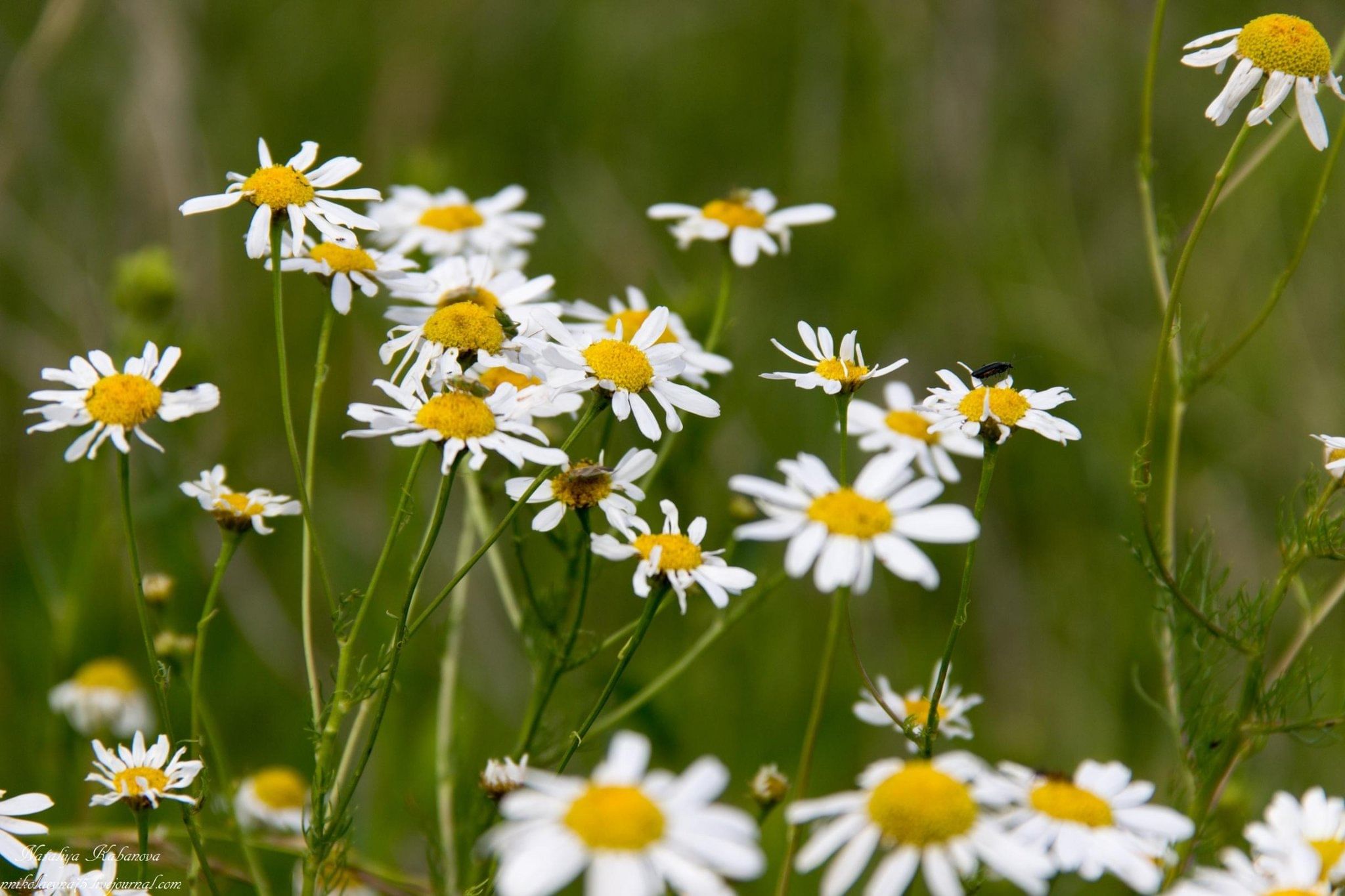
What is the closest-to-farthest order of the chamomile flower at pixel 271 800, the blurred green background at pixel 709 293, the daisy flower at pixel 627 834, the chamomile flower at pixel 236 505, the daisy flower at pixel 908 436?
the daisy flower at pixel 627 834
the chamomile flower at pixel 236 505
the daisy flower at pixel 908 436
the chamomile flower at pixel 271 800
the blurred green background at pixel 709 293

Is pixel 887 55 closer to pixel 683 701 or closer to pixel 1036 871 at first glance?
pixel 683 701

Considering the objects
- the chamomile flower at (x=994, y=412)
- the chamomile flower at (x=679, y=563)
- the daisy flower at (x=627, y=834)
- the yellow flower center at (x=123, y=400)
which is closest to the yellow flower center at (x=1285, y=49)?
the chamomile flower at (x=994, y=412)

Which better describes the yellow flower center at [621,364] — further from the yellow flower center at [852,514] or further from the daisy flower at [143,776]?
the daisy flower at [143,776]

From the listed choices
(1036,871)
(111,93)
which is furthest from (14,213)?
(1036,871)

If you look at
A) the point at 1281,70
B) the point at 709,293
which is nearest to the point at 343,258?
the point at 709,293

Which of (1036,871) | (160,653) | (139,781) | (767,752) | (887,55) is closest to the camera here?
(1036,871)
